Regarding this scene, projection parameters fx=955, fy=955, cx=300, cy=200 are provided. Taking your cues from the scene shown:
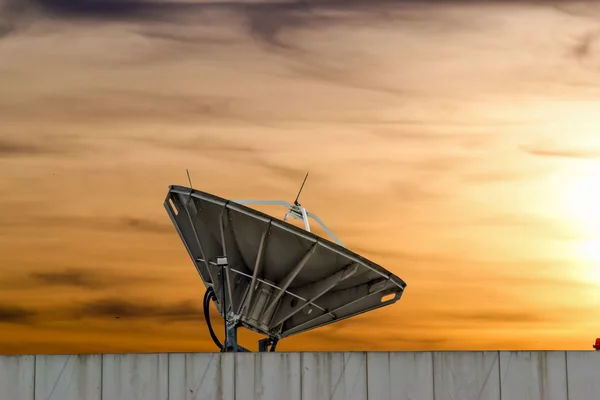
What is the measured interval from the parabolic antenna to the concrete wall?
9359mm

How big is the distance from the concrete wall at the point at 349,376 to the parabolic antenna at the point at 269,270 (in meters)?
9.36

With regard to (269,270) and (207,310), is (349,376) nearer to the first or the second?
(269,270)

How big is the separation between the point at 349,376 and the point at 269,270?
1407 centimetres

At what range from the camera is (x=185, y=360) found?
3475 cm

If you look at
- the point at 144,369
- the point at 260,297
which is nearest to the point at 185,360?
the point at 144,369

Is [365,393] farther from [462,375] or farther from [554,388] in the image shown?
[554,388]

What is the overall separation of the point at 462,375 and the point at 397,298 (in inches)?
576

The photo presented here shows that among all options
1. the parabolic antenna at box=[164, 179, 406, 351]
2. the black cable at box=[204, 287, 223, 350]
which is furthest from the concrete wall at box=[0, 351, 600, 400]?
the black cable at box=[204, 287, 223, 350]

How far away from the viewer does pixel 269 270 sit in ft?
157

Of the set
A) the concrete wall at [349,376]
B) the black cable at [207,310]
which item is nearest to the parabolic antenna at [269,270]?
the black cable at [207,310]

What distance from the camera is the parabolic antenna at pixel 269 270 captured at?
146 ft

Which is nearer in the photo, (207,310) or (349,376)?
(349,376)

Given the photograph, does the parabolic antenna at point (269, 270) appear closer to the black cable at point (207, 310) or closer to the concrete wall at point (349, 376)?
the black cable at point (207, 310)

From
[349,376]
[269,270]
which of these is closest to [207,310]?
[269,270]
